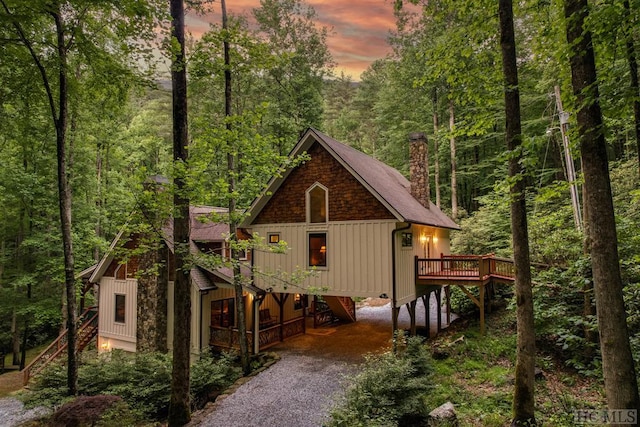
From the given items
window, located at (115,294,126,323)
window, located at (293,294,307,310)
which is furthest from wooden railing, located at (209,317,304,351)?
window, located at (115,294,126,323)

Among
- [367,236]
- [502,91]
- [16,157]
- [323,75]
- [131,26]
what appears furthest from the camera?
[323,75]

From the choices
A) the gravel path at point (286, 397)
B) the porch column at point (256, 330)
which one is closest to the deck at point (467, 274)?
the gravel path at point (286, 397)

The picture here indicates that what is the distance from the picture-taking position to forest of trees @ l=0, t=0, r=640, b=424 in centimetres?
653

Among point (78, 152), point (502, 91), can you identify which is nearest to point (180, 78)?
point (502, 91)

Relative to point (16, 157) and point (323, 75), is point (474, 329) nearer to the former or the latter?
point (323, 75)

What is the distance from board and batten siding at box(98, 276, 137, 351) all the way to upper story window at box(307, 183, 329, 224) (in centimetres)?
861

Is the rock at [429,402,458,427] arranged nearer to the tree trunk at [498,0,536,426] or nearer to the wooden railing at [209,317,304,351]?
the tree trunk at [498,0,536,426]

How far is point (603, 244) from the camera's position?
13.9 feet

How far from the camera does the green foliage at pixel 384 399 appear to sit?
6094mm

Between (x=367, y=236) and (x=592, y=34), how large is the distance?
8.02 metres

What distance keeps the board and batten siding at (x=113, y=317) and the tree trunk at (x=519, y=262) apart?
47.1 feet

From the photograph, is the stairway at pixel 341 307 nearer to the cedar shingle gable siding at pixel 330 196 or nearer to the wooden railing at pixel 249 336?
the wooden railing at pixel 249 336

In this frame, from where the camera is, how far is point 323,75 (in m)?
Result: 22.2

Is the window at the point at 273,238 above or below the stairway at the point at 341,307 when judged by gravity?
above
